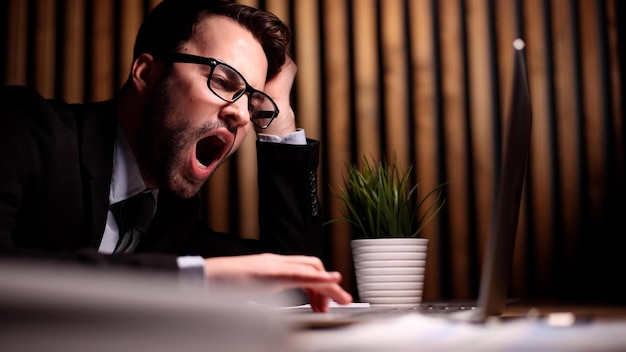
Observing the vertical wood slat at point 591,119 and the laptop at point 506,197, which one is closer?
the laptop at point 506,197

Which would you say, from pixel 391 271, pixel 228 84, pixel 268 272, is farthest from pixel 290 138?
pixel 268 272

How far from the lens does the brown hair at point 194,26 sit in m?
1.43

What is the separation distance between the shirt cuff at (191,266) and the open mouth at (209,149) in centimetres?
74

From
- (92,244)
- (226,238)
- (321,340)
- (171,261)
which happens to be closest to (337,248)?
(226,238)

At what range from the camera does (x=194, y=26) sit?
4.67ft

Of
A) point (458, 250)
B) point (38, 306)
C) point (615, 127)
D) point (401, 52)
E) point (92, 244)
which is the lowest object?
point (458, 250)

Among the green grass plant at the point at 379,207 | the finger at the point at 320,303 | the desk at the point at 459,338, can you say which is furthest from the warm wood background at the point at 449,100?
the desk at the point at 459,338

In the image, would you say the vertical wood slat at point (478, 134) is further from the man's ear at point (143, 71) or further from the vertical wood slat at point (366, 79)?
the man's ear at point (143, 71)

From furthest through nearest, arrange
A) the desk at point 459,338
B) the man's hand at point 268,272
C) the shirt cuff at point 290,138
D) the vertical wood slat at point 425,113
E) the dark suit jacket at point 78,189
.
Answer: the vertical wood slat at point 425,113, the shirt cuff at point 290,138, the dark suit jacket at point 78,189, the man's hand at point 268,272, the desk at point 459,338

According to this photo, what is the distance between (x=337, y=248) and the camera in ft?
5.44

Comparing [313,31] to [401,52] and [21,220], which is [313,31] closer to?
[401,52]

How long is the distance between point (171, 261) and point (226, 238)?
2.85ft

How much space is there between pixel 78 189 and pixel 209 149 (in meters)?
0.45

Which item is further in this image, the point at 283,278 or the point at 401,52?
the point at 401,52
